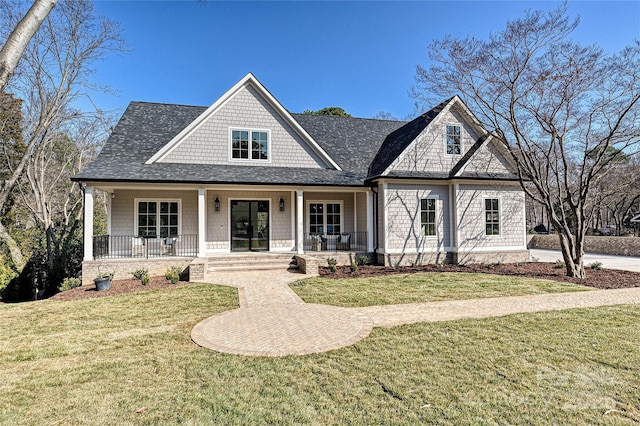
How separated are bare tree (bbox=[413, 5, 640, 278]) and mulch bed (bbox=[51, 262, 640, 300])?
844mm

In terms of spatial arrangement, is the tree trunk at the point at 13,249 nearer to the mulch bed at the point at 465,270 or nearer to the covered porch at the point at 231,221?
the covered porch at the point at 231,221

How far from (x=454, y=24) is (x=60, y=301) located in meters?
15.7

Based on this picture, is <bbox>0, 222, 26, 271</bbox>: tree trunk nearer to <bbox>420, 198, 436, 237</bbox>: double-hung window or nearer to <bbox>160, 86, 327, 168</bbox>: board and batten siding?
<bbox>160, 86, 327, 168</bbox>: board and batten siding

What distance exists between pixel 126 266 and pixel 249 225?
492cm

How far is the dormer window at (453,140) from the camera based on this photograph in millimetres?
14562

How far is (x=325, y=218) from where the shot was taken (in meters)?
15.7

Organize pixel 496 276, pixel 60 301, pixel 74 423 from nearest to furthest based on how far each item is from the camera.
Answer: pixel 74 423
pixel 60 301
pixel 496 276

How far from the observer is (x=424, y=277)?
1123cm

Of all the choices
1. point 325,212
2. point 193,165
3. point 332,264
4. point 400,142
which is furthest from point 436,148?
point 193,165

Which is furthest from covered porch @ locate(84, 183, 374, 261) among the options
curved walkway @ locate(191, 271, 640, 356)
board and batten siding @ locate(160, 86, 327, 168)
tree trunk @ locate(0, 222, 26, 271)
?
curved walkway @ locate(191, 271, 640, 356)

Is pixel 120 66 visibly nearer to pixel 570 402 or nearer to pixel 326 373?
pixel 326 373

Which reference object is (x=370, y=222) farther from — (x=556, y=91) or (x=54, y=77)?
(x=54, y=77)

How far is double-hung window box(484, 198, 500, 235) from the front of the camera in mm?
14469

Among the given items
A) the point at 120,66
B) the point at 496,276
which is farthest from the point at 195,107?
the point at 496,276
